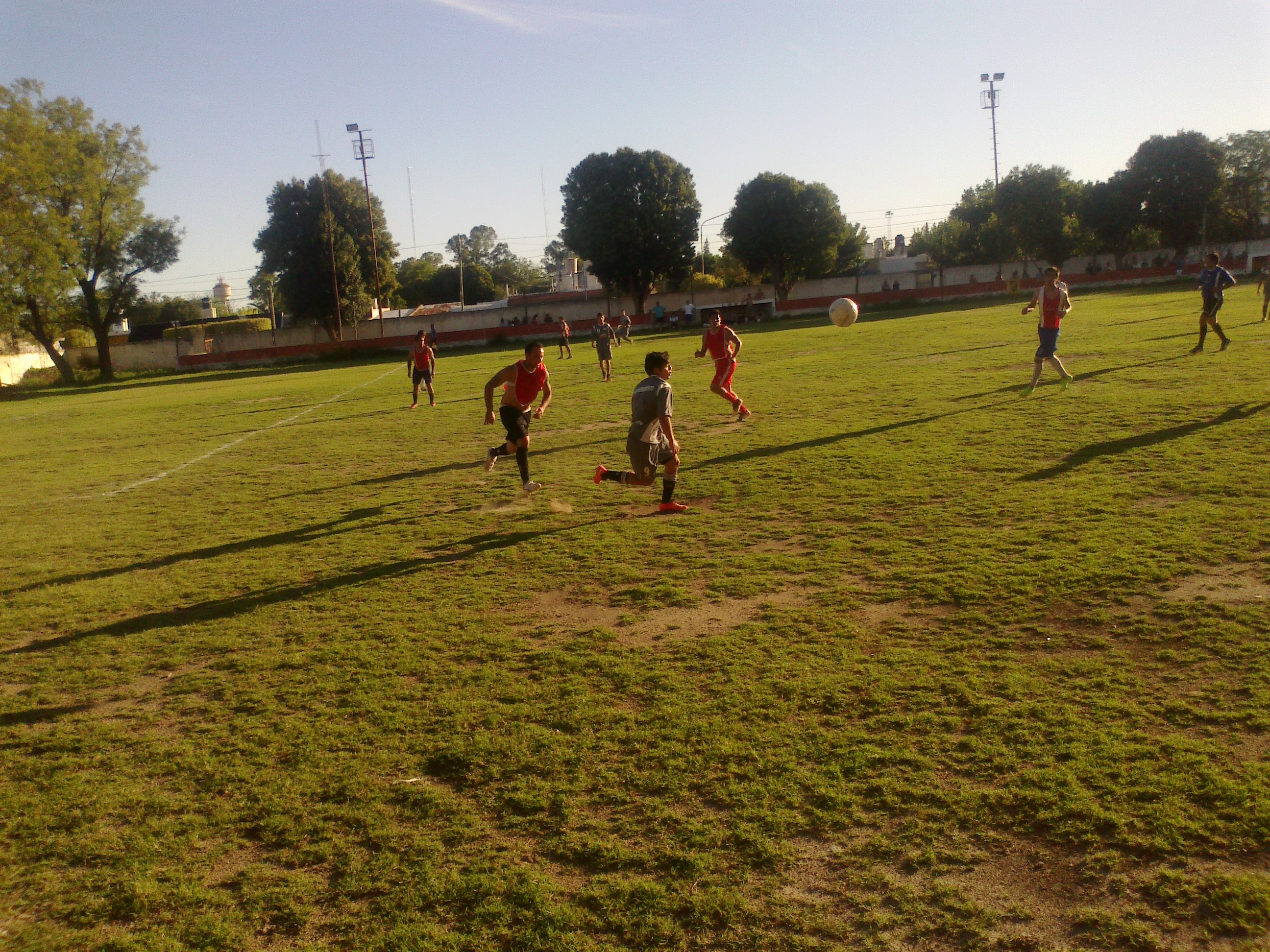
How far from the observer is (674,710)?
511 centimetres

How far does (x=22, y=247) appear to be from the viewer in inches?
1833

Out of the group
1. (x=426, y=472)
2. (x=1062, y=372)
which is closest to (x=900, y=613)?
(x=426, y=472)

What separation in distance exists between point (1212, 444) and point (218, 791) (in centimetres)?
1053

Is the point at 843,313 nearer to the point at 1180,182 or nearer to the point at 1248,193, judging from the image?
the point at 1180,182

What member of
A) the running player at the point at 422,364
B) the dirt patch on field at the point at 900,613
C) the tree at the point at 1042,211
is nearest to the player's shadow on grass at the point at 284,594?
the dirt patch on field at the point at 900,613

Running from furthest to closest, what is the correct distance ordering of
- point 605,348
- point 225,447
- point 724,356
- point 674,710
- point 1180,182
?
point 1180,182, point 605,348, point 225,447, point 724,356, point 674,710

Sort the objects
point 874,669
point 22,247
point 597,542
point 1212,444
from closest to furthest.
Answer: point 874,669
point 597,542
point 1212,444
point 22,247

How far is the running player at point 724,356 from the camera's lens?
15.6m

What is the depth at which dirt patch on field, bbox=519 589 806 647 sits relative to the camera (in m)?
6.29

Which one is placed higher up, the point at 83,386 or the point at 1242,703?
the point at 83,386

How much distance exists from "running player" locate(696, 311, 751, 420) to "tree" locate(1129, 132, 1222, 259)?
208 feet

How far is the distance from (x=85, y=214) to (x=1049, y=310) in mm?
52545

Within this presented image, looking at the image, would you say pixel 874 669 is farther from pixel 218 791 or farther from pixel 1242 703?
pixel 218 791

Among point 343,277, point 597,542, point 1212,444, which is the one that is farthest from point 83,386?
point 1212,444
